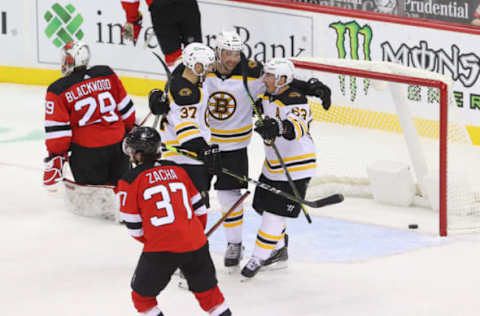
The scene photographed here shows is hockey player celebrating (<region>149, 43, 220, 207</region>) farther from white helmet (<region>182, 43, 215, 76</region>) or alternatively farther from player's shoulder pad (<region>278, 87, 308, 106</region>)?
player's shoulder pad (<region>278, 87, 308, 106</region>)

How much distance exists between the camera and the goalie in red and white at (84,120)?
586 centimetres

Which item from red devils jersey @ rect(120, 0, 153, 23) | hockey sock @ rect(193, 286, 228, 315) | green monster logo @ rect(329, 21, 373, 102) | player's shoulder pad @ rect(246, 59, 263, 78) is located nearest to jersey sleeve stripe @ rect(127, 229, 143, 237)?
hockey sock @ rect(193, 286, 228, 315)

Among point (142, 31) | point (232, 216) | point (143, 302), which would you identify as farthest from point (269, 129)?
point (142, 31)

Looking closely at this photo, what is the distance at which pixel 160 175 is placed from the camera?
4004mm

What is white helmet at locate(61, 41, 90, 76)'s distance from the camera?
589 centimetres

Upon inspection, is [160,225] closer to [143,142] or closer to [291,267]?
[143,142]

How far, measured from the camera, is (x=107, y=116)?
5.98 metres

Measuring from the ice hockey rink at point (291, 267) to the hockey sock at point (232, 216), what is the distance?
174 millimetres

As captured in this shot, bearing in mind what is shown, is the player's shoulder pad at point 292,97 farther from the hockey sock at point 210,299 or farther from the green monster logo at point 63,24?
the green monster logo at point 63,24

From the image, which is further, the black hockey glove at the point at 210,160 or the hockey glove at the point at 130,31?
the hockey glove at the point at 130,31

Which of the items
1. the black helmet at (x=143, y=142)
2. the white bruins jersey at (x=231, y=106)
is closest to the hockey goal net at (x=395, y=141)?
the white bruins jersey at (x=231, y=106)

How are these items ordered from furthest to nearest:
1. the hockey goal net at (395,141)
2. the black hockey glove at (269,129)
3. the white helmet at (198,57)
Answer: the hockey goal net at (395,141)
the white helmet at (198,57)
the black hockey glove at (269,129)

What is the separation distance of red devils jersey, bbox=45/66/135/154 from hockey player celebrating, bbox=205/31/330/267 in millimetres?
1007

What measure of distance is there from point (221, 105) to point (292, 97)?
1.15 ft
